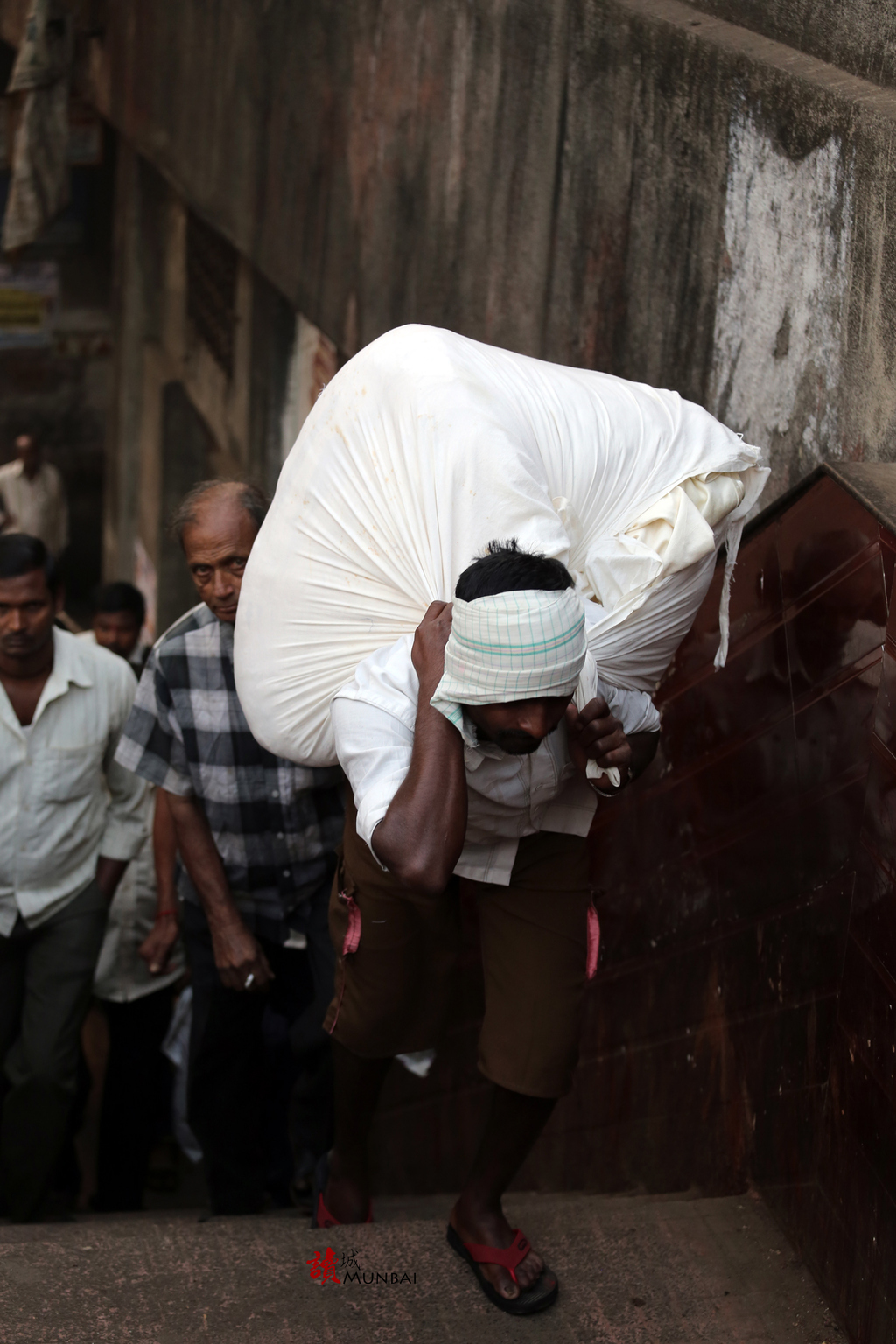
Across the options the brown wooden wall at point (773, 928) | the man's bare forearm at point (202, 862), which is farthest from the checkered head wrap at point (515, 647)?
the man's bare forearm at point (202, 862)

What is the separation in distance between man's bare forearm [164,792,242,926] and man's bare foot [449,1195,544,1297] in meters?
0.90

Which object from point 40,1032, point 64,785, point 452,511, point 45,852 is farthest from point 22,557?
point 452,511

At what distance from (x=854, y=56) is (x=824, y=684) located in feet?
4.08

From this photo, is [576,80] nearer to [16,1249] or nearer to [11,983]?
[11,983]

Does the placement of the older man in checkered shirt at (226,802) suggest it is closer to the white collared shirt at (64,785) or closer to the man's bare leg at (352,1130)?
the white collared shirt at (64,785)

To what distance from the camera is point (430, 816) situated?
75.0 inches

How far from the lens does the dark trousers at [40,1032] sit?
334cm

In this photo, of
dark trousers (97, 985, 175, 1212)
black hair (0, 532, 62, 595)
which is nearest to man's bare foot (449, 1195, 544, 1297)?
dark trousers (97, 985, 175, 1212)

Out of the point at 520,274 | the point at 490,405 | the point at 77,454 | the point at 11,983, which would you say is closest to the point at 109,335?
the point at 77,454

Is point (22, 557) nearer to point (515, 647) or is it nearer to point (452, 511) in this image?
point (452, 511)

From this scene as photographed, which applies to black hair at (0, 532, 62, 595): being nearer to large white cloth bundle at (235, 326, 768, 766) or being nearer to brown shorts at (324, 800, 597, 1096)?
large white cloth bundle at (235, 326, 768, 766)

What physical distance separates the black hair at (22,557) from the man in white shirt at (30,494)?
6243mm

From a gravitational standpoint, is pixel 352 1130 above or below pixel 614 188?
below
